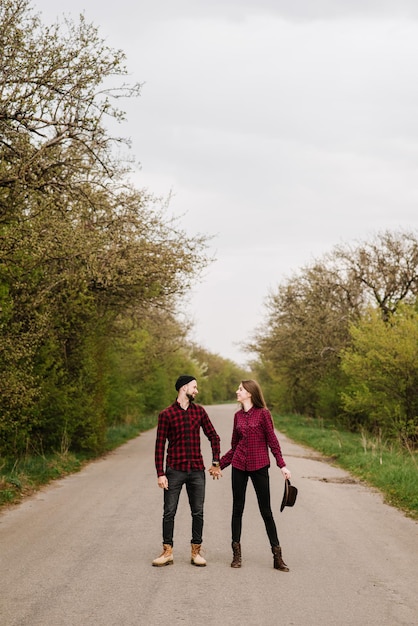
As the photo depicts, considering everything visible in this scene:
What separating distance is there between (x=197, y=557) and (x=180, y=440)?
1.21 meters

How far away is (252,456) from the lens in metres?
7.68

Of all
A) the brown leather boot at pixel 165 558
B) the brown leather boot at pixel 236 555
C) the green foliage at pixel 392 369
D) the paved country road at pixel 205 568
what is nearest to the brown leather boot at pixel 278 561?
the paved country road at pixel 205 568

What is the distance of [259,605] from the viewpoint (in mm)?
6035

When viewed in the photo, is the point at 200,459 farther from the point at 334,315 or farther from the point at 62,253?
the point at 334,315

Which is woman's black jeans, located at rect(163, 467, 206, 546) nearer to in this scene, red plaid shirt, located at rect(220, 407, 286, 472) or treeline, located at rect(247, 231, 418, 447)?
red plaid shirt, located at rect(220, 407, 286, 472)

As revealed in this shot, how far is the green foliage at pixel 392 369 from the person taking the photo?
78.8ft

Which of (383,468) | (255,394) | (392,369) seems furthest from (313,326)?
(255,394)

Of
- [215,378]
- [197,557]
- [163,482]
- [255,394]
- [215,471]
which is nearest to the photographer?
[197,557]

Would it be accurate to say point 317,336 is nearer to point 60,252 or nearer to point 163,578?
point 60,252

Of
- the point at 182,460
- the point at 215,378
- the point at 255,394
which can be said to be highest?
the point at 215,378

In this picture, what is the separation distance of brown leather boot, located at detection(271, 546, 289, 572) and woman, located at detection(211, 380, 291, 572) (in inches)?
5.2

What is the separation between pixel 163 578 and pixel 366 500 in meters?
6.67

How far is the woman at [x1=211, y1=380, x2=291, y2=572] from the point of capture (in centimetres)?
763

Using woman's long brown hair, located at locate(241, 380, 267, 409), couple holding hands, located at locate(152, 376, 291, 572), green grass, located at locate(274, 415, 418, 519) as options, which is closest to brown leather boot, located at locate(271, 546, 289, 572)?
couple holding hands, located at locate(152, 376, 291, 572)
